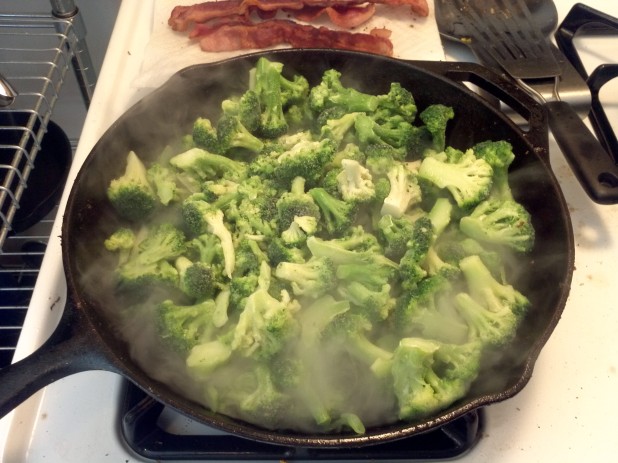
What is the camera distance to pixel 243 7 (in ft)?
4.71

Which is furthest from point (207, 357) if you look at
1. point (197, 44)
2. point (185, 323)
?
point (197, 44)

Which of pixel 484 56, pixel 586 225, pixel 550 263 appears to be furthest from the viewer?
pixel 484 56

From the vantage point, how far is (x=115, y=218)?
1.01 metres

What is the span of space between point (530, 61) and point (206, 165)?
0.83 metres

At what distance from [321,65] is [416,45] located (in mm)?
352

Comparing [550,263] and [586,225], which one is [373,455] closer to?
[550,263]

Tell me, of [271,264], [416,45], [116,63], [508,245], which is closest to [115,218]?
[271,264]

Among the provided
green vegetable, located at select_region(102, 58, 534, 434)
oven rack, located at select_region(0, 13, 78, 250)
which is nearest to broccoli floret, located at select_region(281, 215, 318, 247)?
green vegetable, located at select_region(102, 58, 534, 434)

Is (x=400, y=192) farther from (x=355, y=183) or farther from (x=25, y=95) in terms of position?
(x=25, y=95)

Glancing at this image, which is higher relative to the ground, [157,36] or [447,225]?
[157,36]

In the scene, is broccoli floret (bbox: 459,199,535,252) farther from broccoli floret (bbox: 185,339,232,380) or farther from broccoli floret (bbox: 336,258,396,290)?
broccoli floret (bbox: 185,339,232,380)

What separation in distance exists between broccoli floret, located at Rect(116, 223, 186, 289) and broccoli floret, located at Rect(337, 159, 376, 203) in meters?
0.30

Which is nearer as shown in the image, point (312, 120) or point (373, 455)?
point (373, 455)

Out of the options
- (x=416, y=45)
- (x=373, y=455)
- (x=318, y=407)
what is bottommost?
(x=373, y=455)
